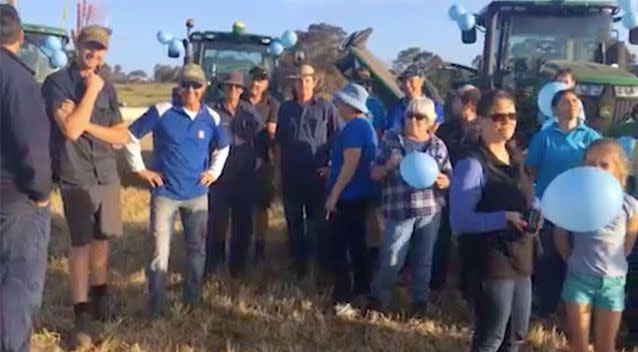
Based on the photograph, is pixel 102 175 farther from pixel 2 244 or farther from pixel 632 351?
pixel 632 351

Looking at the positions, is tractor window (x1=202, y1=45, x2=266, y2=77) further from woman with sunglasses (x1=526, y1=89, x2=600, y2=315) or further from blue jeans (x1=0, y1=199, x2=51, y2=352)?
blue jeans (x1=0, y1=199, x2=51, y2=352)

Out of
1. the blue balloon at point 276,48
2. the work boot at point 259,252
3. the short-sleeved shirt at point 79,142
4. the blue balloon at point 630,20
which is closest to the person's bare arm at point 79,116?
the short-sleeved shirt at point 79,142

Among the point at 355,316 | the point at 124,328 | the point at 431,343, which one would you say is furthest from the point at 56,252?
the point at 431,343

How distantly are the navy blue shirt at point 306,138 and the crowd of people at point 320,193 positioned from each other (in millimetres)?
10

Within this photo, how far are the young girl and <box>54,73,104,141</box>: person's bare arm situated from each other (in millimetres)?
2642

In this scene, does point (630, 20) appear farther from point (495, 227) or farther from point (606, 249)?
point (495, 227)

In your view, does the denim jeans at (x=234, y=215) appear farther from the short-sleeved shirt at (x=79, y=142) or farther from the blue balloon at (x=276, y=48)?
the blue balloon at (x=276, y=48)

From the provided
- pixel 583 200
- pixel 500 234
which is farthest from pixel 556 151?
pixel 583 200

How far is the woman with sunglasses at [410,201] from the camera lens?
5613 mm

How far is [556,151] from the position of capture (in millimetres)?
5531

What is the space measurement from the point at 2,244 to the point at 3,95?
2.23 ft

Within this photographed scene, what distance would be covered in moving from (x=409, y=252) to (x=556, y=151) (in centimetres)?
115

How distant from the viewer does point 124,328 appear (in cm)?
570

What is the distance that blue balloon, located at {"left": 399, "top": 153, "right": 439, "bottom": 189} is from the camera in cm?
527
